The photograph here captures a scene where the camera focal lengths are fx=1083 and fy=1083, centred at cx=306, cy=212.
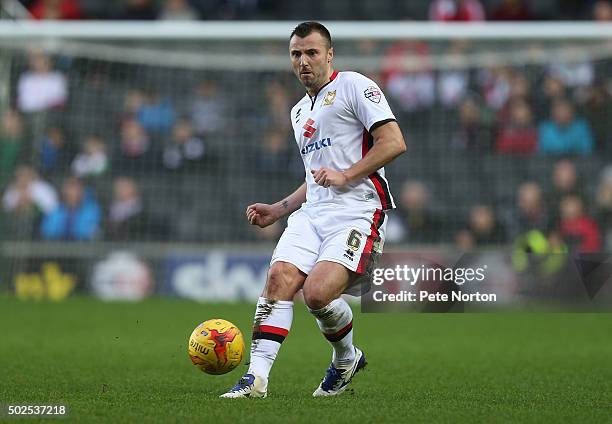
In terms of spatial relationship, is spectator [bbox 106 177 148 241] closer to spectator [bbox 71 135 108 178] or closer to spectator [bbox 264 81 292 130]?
spectator [bbox 71 135 108 178]

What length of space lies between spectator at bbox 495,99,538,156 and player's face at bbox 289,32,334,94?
383 inches

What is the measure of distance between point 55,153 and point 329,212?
10.7m

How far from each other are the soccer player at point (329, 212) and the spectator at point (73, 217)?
9.92m

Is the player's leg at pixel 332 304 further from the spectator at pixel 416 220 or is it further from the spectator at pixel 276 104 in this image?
the spectator at pixel 276 104

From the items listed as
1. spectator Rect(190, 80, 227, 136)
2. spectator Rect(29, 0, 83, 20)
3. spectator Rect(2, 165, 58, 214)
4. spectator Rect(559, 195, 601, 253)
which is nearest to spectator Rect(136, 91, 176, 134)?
spectator Rect(190, 80, 227, 136)

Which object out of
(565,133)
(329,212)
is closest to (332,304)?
(329,212)

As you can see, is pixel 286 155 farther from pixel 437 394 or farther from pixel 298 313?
pixel 437 394

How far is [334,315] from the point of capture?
20.6 feet

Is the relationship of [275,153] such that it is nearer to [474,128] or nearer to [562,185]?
[474,128]

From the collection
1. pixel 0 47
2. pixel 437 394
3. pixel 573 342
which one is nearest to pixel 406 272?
pixel 437 394

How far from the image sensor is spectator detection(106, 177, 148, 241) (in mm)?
16156

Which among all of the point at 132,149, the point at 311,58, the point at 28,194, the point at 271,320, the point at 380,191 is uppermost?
the point at 311,58

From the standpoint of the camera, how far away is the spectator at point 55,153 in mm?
16125

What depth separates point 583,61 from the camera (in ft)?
51.6
